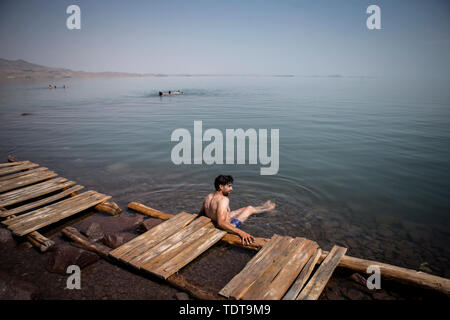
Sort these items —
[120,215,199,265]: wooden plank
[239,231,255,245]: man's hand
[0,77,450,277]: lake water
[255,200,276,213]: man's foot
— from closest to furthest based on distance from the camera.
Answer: [120,215,199,265]: wooden plank → [239,231,255,245]: man's hand → [0,77,450,277]: lake water → [255,200,276,213]: man's foot

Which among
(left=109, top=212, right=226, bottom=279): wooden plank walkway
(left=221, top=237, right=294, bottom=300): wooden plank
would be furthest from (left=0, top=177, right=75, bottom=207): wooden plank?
(left=221, top=237, right=294, bottom=300): wooden plank

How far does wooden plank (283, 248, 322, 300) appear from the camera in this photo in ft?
14.7

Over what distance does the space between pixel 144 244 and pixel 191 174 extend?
20.7 feet

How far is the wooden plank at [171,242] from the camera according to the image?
211 inches

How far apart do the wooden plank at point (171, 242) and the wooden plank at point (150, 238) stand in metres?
0.12

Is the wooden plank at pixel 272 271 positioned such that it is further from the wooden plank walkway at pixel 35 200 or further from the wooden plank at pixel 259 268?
the wooden plank walkway at pixel 35 200

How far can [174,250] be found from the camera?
573 cm

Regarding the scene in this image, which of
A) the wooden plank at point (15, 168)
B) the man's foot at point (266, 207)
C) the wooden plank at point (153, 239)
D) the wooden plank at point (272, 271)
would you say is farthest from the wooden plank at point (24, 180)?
the wooden plank at point (272, 271)

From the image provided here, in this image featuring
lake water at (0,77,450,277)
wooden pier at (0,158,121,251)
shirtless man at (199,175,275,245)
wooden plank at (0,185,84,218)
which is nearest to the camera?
shirtless man at (199,175,275,245)

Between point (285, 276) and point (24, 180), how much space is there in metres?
9.64

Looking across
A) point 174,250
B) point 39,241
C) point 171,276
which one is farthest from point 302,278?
point 39,241

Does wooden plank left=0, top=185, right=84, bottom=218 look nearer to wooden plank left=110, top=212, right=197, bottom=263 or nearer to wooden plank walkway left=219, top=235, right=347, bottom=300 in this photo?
wooden plank left=110, top=212, right=197, bottom=263

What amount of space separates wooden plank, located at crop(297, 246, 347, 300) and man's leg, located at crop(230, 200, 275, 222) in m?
2.98

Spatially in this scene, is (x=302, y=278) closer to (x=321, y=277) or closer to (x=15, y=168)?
(x=321, y=277)
